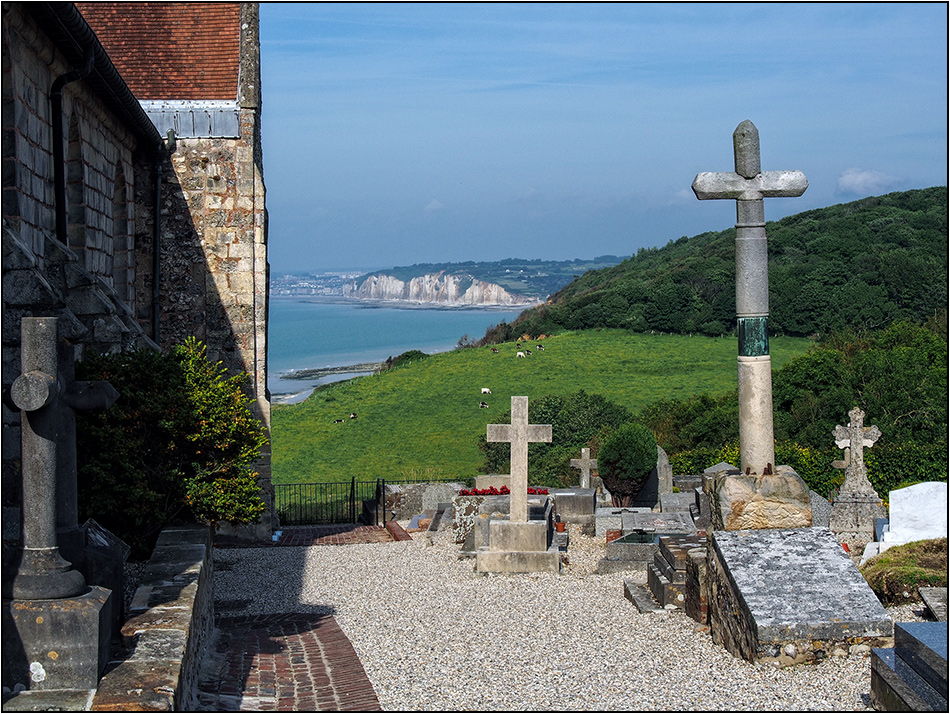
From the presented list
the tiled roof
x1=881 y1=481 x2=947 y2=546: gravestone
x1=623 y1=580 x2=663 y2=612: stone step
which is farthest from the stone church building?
x1=881 y1=481 x2=947 y2=546: gravestone

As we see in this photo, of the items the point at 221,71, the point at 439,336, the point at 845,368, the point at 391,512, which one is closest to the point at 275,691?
the point at 221,71

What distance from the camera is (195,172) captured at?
17.0m

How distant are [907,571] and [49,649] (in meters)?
6.53

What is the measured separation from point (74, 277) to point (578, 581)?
20.7ft

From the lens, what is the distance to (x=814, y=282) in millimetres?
54375

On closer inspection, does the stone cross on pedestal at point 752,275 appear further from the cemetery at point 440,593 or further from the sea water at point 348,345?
the sea water at point 348,345

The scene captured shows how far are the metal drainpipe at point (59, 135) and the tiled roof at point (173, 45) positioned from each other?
6004 millimetres

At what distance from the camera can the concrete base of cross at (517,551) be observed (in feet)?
39.9

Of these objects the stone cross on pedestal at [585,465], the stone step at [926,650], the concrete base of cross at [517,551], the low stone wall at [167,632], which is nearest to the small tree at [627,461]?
the stone cross on pedestal at [585,465]

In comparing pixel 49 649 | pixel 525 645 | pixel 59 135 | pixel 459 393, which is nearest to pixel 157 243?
pixel 59 135

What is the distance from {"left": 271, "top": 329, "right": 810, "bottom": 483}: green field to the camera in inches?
1688

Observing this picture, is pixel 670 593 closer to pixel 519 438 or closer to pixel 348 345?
pixel 519 438

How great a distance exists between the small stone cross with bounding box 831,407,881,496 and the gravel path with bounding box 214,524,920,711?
4.68 m

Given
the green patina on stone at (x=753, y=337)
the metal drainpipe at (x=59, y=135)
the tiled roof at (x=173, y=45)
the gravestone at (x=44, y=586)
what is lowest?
the gravestone at (x=44, y=586)
